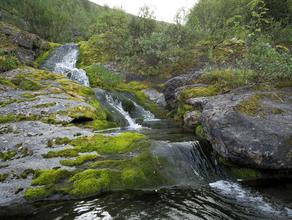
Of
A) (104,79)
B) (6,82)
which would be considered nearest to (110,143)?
(6,82)

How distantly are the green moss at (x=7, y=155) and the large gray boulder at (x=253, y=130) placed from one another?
9.05 meters

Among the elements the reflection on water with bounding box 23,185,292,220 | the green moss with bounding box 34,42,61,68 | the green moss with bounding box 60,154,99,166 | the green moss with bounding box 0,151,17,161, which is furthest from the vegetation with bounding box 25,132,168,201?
the green moss with bounding box 34,42,61,68

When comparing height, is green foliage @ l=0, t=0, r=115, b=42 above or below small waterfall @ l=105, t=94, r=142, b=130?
above

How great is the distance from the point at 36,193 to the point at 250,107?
10061 millimetres

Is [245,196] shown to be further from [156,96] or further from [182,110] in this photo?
[156,96]

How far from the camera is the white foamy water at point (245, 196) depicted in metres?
9.21

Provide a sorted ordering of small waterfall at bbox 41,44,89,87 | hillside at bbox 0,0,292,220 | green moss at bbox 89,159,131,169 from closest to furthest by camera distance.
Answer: hillside at bbox 0,0,292,220, green moss at bbox 89,159,131,169, small waterfall at bbox 41,44,89,87

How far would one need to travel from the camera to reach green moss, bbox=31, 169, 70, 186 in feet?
33.9

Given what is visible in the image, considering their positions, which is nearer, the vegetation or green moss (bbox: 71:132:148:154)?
the vegetation

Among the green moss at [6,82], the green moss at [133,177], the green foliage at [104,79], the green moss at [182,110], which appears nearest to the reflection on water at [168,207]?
the green moss at [133,177]

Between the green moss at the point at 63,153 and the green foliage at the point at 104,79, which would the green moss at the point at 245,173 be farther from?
the green foliage at the point at 104,79

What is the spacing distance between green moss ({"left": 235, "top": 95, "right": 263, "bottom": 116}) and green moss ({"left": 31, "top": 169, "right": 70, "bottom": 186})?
833cm

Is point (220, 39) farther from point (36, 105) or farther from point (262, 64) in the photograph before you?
point (36, 105)

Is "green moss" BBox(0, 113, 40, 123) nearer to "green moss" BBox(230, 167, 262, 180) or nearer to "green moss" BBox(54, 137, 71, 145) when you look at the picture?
"green moss" BBox(54, 137, 71, 145)
